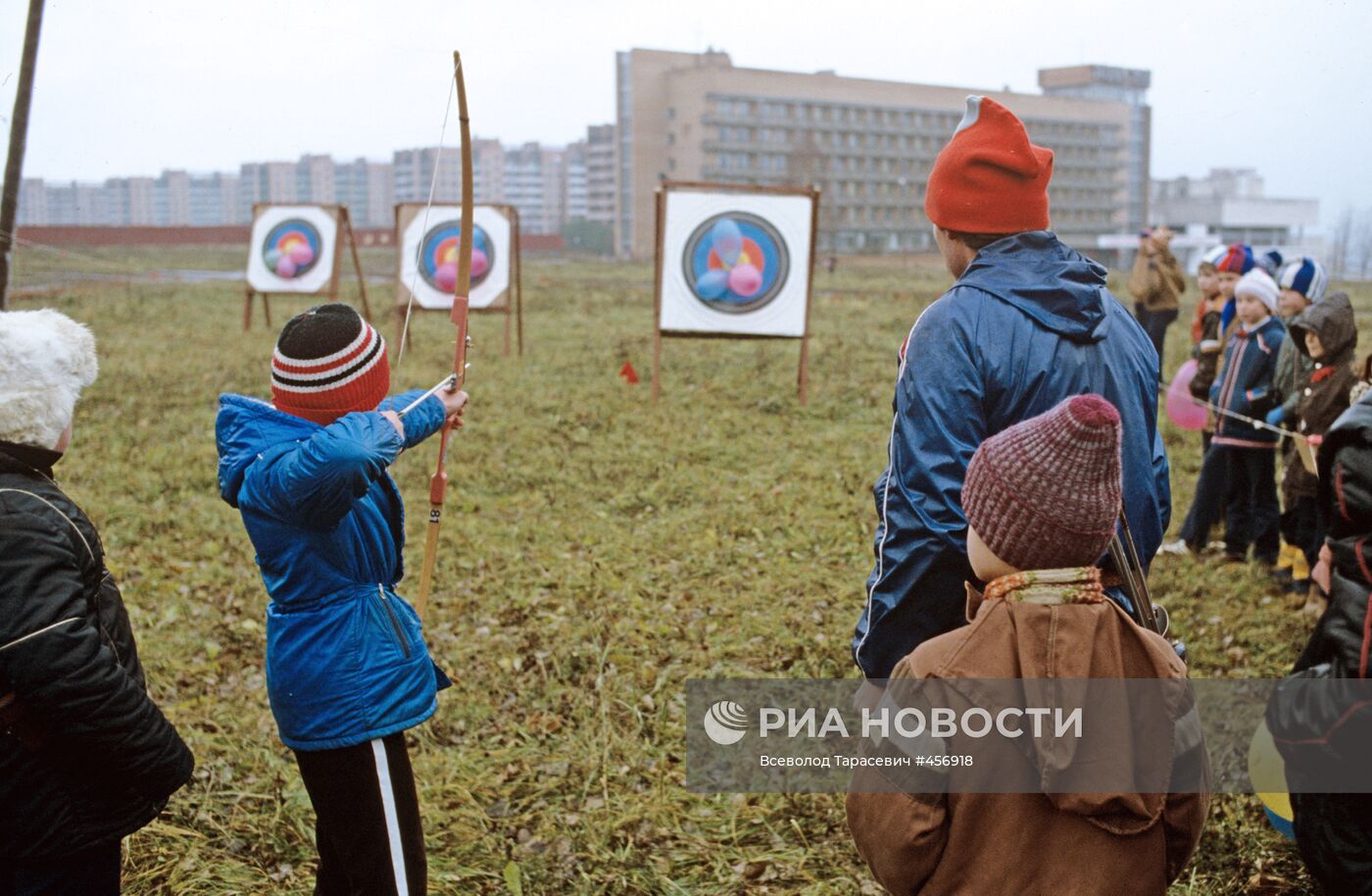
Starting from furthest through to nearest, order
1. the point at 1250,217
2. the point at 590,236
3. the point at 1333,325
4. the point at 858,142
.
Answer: the point at 858,142
the point at 590,236
the point at 1250,217
the point at 1333,325

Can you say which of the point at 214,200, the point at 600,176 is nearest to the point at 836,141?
the point at 600,176

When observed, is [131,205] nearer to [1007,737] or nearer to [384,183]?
[384,183]

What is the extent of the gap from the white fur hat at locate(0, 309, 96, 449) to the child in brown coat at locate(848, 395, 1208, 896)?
149cm

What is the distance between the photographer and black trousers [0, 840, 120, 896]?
181 centimetres

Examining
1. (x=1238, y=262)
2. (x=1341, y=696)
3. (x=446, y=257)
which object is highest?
(x=446, y=257)

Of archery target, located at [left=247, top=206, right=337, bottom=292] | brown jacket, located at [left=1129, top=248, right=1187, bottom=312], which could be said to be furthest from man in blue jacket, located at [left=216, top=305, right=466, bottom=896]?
archery target, located at [left=247, top=206, right=337, bottom=292]

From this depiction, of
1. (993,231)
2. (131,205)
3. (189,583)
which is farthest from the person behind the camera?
(131,205)

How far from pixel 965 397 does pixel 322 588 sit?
1.27 m

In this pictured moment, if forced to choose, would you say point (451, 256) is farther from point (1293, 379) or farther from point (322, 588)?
point (322, 588)

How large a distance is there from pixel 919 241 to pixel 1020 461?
9616 cm

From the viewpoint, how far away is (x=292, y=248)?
51.6ft

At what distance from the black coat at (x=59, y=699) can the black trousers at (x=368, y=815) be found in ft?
1.09

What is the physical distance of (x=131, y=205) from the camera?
374 ft

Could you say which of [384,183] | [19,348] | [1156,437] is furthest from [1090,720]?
[384,183]
